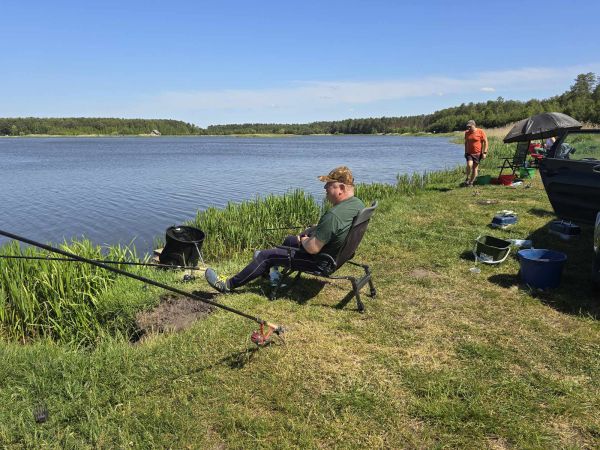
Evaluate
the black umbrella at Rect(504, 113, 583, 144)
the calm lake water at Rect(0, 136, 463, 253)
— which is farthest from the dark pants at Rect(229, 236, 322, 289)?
the black umbrella at Rect(504, 113, 583, 144)

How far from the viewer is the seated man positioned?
4.43m

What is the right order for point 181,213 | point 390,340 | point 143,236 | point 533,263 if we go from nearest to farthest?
point 390,340, point 533,263, point 143,236, point 181,213

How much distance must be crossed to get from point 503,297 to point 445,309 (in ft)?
2.73

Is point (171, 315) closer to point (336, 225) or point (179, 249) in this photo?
point (179, 249)

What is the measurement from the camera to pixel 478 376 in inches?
132

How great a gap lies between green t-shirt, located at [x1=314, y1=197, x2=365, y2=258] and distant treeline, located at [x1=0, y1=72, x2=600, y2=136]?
8421 cm

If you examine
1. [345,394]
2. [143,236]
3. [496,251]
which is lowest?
[143,236]

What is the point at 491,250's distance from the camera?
233 inches

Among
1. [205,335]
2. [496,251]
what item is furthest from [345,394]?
[496,251]

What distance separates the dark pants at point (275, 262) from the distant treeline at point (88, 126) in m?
155

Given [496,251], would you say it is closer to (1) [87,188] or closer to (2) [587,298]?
(2) [587,298]

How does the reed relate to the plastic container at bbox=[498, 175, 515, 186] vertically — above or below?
below

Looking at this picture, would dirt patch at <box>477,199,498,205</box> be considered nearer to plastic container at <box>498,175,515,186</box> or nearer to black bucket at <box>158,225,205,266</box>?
plastic container at <box>498,175,515,186</box>

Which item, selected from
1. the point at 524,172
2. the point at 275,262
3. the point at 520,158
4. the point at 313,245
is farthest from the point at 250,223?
the point at 520,158
